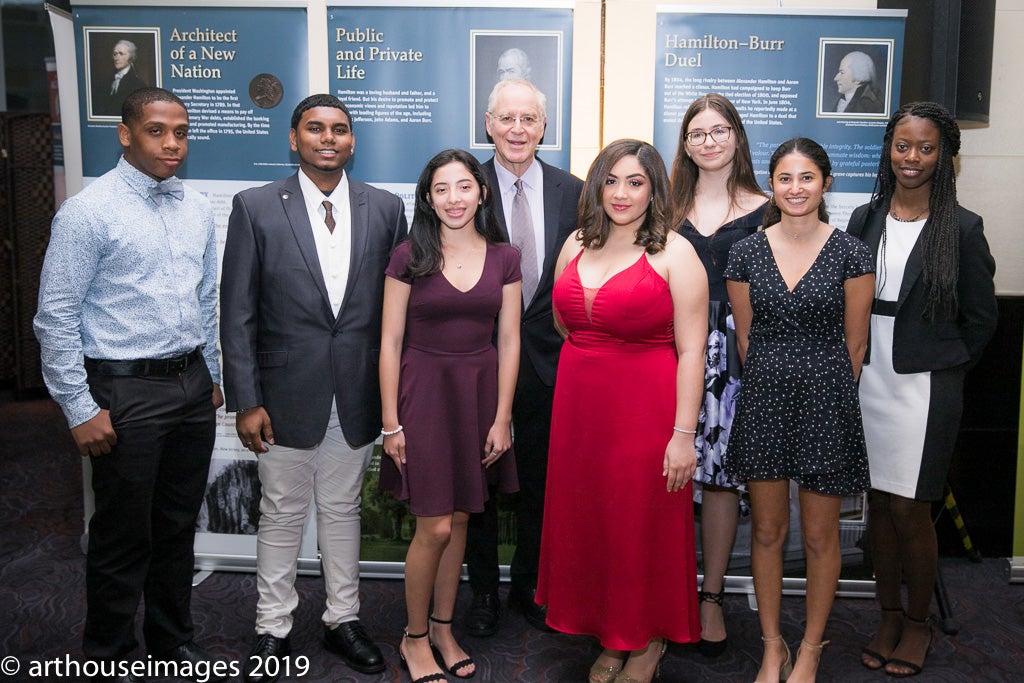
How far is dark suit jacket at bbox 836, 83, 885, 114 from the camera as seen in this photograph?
3.32 meters

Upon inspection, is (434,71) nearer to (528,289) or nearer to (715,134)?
(528,289)

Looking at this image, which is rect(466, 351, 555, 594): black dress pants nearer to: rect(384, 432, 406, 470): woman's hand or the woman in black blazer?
rect(384, 432, 406, 470): woman's hand

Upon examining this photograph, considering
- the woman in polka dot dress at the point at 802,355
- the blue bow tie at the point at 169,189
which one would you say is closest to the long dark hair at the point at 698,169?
the woman in polka dot dress at the point at 802,355

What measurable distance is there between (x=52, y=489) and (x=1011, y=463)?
529 cm

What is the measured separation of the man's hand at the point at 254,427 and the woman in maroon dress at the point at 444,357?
0.39 metres

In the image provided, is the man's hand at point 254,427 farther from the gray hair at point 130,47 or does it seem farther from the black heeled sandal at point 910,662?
the black heeled sandal at point 910,662

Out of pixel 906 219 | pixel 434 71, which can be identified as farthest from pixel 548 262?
pixel 906 219

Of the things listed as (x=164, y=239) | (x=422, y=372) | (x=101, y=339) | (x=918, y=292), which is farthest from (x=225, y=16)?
(x=918, y=292)

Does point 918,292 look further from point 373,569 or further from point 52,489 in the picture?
point 52,489

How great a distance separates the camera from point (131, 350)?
2.39m

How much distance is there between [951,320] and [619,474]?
1204 mm

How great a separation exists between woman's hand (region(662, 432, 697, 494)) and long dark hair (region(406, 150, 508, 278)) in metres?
0.89

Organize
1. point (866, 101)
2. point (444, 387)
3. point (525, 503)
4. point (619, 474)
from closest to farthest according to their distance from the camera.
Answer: point (619, 474) → point (444, 387) → point (525, 503) → point (866, 101)

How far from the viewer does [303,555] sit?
3.65 metres
